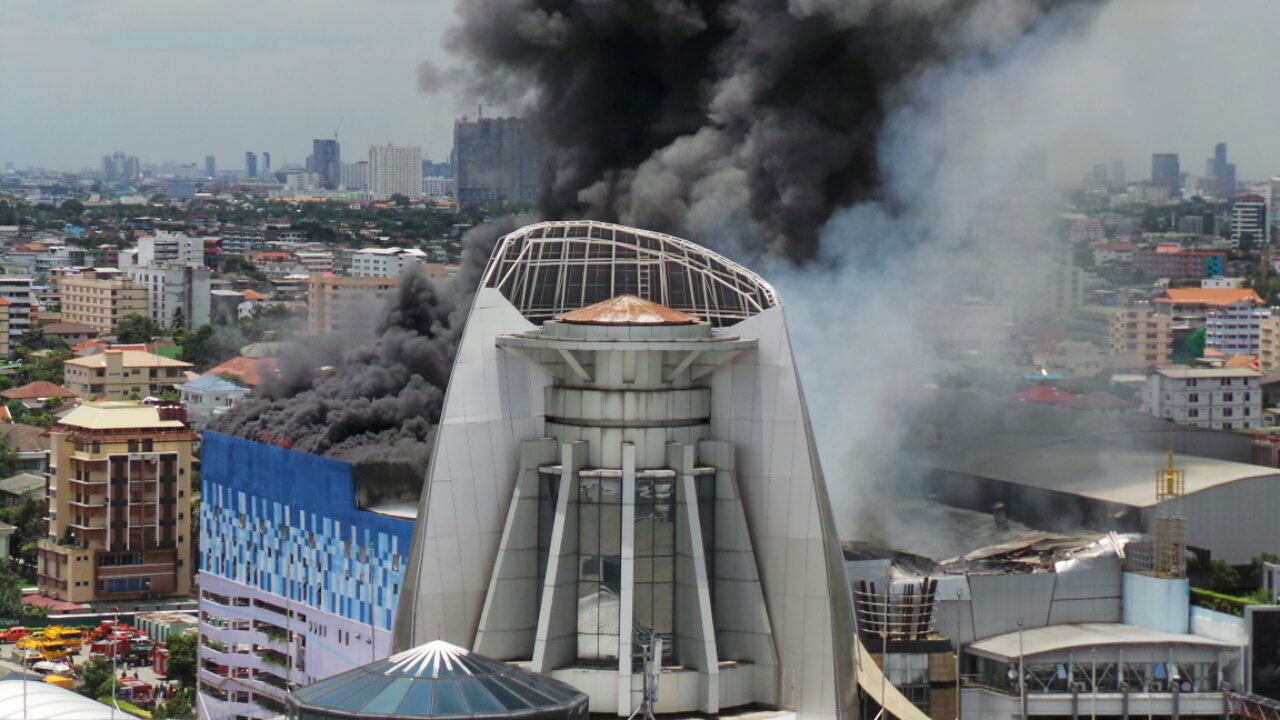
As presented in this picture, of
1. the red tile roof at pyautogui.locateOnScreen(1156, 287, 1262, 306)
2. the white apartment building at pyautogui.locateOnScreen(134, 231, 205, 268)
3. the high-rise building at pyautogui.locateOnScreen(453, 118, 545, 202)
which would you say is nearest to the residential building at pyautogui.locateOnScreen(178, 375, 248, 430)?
the high-rise building at pyautogui.locateOnScreen(453, 118, 545, 202)

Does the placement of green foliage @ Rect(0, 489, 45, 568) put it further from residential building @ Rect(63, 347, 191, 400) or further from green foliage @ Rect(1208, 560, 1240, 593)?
green foliage @ Rect(1208, 560, 1240, 593)

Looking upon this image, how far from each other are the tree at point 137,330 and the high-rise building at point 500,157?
2215 cm

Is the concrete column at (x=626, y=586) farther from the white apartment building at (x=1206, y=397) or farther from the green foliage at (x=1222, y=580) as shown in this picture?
the white apartment building at (x=1206, y=397)

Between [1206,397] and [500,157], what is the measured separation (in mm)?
36979

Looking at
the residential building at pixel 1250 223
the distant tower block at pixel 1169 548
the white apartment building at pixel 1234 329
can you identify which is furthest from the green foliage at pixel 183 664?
the residential building at pixel 1250 223

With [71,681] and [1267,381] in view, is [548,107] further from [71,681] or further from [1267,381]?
[1267,381]

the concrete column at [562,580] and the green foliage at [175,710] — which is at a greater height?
the concrete column at [562,580]

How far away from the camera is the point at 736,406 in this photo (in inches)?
1257

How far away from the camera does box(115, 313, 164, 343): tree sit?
486 feet

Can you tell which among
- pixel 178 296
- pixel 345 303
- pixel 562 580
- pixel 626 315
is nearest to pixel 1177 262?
pixel 345 303

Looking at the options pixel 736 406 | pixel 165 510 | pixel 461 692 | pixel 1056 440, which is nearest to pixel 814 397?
pixel 1056 440

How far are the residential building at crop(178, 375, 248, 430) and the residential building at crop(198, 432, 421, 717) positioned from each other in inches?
1462

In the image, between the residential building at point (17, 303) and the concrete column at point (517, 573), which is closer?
the concrete column at point (517, 573)

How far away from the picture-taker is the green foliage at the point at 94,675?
6269 cm
